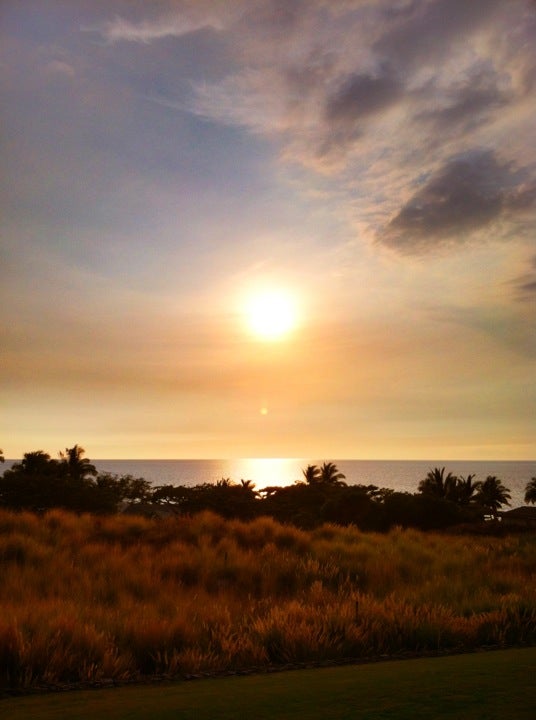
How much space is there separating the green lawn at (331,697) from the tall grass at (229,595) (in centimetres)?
175

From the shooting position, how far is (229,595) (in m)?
13.9

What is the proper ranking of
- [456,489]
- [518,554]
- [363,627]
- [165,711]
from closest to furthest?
[165,711] < [363,627] < [518,554] < [456,489]

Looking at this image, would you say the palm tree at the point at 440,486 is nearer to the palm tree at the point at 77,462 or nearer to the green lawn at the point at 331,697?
the palm tree at the point at 77,462

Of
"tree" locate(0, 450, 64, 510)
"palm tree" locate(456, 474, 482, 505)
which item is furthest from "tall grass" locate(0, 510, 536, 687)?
"palm tree" locate(456, 474, 482, 505)

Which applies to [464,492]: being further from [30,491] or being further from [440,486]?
[30,491]

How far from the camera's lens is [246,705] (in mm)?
4094

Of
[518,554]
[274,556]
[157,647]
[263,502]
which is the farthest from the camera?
[263,502]

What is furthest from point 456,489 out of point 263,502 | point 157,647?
point 157,647

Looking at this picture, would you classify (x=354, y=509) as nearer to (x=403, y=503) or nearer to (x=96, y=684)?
(x=403, y=503)

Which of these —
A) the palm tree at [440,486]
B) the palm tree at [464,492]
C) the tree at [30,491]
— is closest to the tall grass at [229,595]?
the tree at [30,491]

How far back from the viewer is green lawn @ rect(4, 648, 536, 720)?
3.66 metres

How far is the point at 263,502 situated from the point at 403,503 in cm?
1079

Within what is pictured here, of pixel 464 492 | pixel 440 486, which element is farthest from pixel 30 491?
pixel 464 492

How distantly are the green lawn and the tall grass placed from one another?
1753mm
